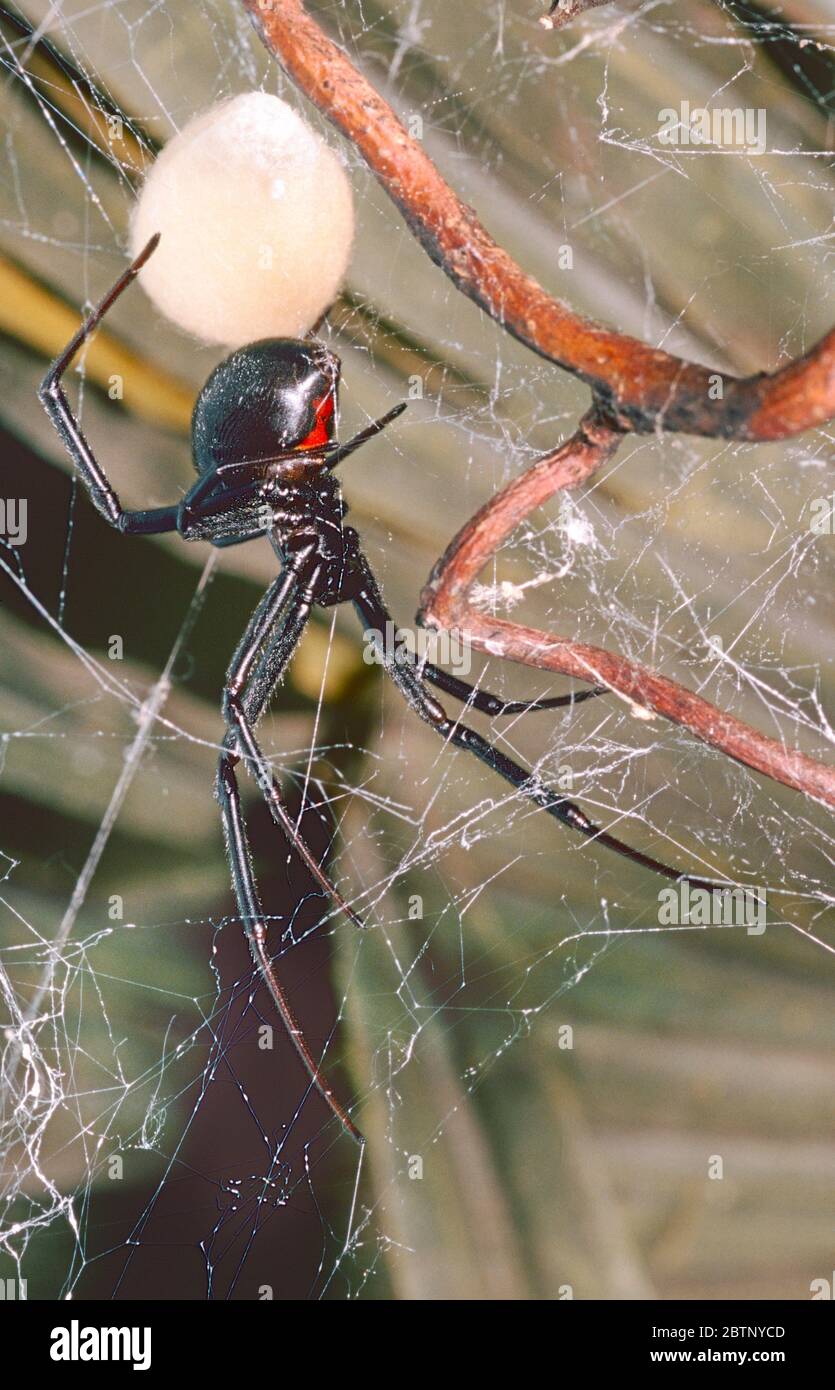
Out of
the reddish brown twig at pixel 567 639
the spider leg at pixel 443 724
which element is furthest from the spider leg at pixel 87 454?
the reddish brown twig at pixel 567 639

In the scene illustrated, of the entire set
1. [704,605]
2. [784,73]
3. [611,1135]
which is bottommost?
[611,1135]

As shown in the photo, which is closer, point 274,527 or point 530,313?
point 530,313

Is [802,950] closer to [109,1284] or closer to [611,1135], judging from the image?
[611,1135]

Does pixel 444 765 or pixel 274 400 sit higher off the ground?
pixel 274 400

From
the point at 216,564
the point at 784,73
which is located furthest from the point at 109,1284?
the point at 784,73

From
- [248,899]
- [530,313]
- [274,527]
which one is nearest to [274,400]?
[274,527]

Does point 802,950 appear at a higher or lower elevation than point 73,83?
lower

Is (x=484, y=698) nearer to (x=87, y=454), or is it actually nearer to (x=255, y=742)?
(x=255, y=742)
